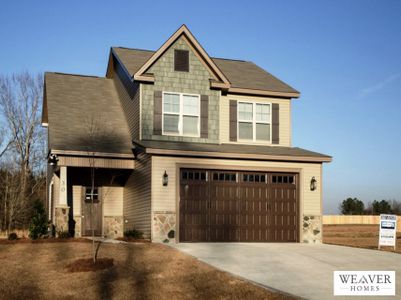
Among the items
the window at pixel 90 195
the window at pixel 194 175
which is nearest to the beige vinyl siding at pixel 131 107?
the window at pixel 194 175

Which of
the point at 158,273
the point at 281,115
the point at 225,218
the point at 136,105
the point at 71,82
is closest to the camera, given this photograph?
the point at 158,273

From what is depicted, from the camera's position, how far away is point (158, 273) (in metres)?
14.4

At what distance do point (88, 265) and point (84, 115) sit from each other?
10633 mm

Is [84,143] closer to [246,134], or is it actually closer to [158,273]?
[246,134]

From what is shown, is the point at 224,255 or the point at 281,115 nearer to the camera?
the point at 224,255

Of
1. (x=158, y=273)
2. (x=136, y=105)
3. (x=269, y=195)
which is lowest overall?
(x=158, y=273)

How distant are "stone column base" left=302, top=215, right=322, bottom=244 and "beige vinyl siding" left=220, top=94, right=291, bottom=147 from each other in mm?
3417

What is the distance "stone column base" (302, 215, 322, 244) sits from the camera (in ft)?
72.9

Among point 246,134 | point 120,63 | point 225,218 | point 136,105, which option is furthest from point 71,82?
point 225,218

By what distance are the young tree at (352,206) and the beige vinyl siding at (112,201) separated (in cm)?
6493

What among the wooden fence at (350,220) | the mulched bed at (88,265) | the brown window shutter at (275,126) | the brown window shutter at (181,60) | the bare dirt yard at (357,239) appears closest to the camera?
the mulched bed at (88,265)

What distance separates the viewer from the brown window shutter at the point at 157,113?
2214cm

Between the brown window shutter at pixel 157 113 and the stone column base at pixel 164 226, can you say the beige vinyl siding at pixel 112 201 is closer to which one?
the brown window shutter at pixel 157 113

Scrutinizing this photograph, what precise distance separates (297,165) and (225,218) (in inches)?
139
